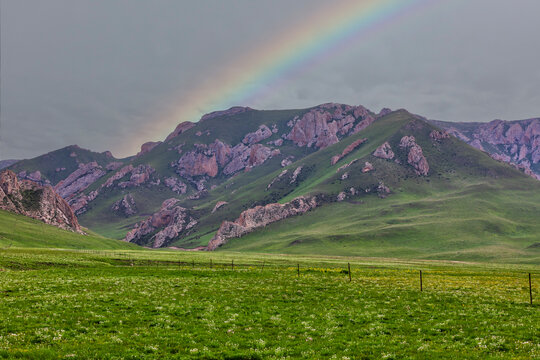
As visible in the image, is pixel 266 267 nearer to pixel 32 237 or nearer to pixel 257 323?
pixel 257 323

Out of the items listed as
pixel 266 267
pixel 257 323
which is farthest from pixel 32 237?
pixel 257 323

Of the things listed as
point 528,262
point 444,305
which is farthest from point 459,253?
point 444,305

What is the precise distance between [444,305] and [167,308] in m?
25.1

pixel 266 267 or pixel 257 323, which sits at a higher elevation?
pixel 257 323

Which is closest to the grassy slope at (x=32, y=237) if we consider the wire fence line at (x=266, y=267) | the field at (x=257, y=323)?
the wire fence line at (x=266, y=267)

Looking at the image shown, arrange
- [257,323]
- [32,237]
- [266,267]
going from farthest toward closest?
[32,237]
[266,267]
[257,323]

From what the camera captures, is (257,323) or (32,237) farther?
(32,237)

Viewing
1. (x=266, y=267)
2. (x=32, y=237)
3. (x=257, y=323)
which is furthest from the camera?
(x=32, y=237)

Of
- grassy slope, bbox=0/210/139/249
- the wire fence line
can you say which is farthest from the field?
grassy slope, bbox=0/210/139/249

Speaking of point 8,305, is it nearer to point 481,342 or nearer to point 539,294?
point 481,342

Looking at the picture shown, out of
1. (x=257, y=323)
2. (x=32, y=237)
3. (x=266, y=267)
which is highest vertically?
(x=257, y=323)

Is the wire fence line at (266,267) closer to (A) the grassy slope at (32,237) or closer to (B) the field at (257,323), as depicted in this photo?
(B) the field at (257,323)

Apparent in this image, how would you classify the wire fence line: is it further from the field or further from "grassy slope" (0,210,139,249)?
"grassy slope" (0,210,139,249)

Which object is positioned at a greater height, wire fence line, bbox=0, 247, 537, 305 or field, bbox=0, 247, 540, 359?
field, bbox=0, 247, 540, 359
